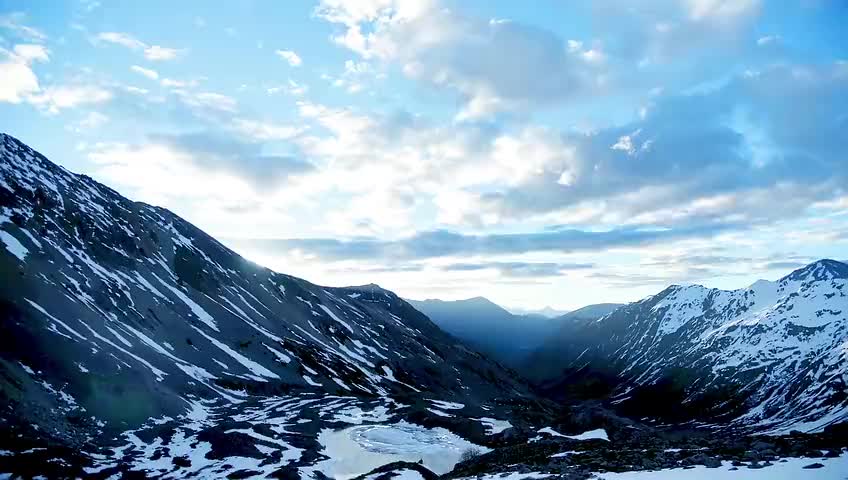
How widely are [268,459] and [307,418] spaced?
25316 mm

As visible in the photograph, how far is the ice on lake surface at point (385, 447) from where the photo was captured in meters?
59.8

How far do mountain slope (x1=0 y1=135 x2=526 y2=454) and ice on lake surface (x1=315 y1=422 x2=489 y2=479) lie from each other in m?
33.5

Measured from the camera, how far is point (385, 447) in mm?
67188

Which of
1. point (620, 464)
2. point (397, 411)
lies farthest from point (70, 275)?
point (620, 464)

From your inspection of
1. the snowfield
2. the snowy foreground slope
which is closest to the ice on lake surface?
the snowy foreground slope

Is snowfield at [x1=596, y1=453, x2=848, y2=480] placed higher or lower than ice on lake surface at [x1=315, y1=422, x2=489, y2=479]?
higher

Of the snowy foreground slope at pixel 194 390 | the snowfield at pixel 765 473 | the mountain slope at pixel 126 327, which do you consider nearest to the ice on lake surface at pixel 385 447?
the snowy foreground slope at pixel 194 390

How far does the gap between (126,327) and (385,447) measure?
3132 inches

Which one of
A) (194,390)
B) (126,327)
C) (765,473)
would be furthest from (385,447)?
(126,327)

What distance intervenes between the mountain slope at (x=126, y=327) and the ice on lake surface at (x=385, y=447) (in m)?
33.5

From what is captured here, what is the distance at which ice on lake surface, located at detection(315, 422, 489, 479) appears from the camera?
2355 inches

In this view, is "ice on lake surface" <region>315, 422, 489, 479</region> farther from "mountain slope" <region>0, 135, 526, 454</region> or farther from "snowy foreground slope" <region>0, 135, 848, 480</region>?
"mountain slope" <region>0, 135, 526, 454</region>

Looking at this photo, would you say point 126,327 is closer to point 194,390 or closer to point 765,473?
point 194,390

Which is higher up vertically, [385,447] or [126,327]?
[126,327]
